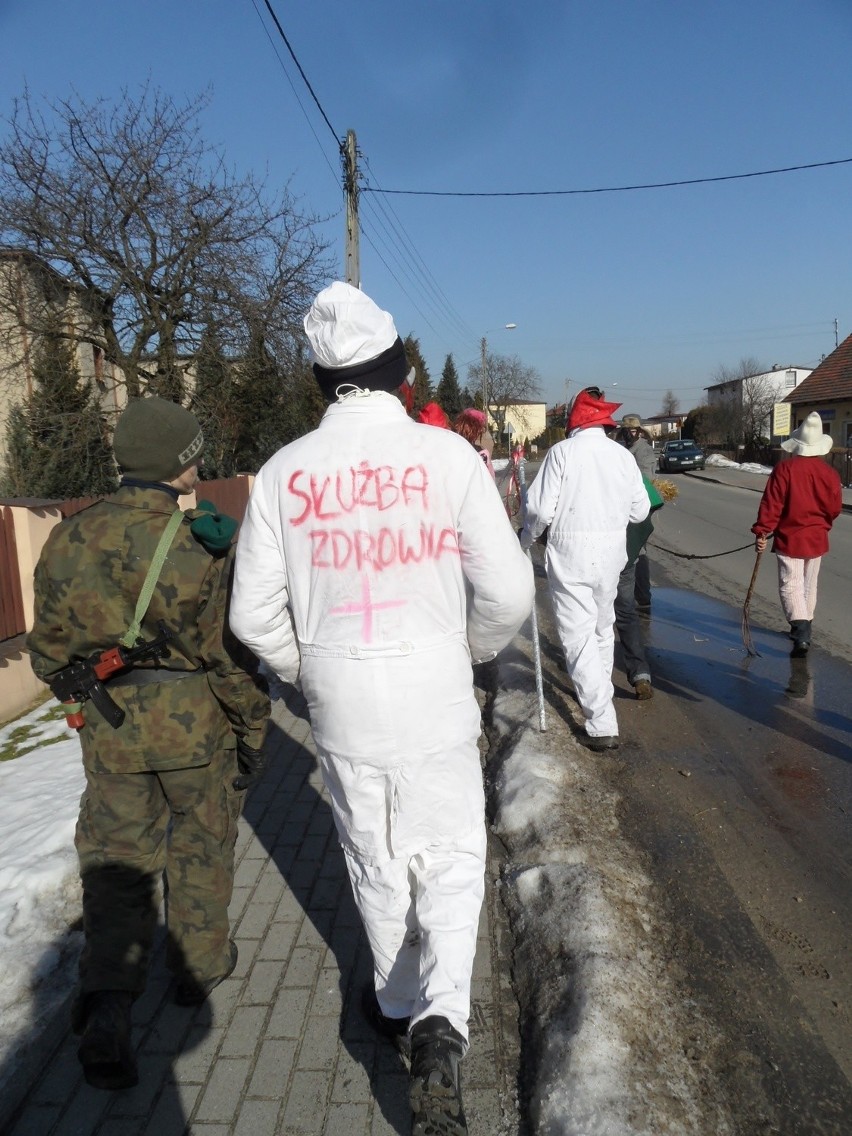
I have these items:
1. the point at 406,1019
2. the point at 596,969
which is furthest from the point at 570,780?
the point at 406,1019

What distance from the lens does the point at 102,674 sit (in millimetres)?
2428

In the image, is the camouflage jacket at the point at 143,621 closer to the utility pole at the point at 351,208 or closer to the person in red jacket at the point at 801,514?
the person in red jacket at the point at 801,514

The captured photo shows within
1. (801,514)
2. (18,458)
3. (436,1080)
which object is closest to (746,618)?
(801,514)

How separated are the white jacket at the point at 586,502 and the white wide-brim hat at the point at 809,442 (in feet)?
8.07

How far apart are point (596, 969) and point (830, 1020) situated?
741mm

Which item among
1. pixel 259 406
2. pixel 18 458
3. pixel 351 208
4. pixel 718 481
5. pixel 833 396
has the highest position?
pixel 351 208

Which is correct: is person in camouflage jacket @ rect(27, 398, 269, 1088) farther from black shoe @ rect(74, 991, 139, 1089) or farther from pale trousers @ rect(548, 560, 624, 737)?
pale trousers @ rect(548, 560, 624, 737)

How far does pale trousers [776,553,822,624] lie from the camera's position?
625 cm

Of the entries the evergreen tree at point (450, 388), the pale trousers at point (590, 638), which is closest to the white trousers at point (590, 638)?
the pale trousers at point (590, 638)

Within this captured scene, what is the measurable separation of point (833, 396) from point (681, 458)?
7.83 m

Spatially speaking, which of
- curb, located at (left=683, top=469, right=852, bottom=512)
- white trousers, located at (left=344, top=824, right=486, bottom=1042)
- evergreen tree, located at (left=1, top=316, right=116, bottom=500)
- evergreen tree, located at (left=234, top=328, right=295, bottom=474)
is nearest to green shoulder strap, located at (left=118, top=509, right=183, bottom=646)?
white trousers, located at (left=344, top=824, right=486, bottom=1042)

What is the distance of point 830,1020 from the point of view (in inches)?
103

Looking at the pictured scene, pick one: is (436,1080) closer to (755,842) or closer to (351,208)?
(755,842)

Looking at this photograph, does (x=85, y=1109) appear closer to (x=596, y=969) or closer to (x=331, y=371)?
(x=596, y=969)
